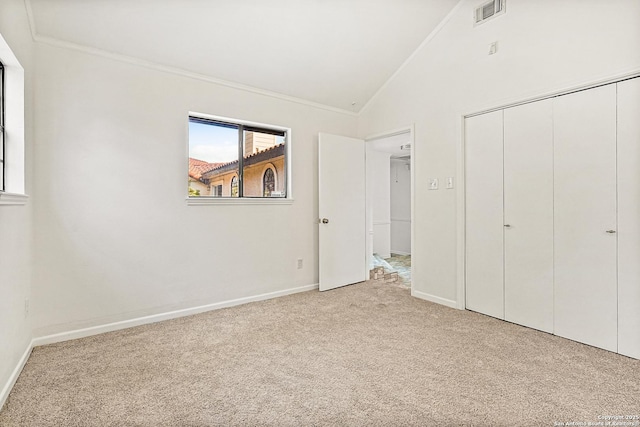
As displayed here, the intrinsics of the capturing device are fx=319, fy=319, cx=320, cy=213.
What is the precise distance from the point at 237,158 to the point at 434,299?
8.96 feet

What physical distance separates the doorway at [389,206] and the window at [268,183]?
143 centimetres

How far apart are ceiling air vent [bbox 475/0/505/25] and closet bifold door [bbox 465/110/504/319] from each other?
0.91 metres

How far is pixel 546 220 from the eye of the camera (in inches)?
107

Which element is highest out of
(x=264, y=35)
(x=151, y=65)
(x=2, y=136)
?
(x=264, y=35)

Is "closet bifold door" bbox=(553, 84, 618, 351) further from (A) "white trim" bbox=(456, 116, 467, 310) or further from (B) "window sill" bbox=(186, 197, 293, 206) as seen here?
(B) "window sill" bbox=(186, 197, 293, 206)

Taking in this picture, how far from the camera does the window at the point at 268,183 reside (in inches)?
151

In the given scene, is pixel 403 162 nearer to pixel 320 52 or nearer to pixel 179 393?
pixel 320 52

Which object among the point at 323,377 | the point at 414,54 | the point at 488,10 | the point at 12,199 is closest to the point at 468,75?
the point at 488,10

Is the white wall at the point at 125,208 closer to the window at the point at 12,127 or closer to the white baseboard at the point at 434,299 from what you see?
the window at the point at 12,127

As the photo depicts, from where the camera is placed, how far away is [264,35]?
9.99ft

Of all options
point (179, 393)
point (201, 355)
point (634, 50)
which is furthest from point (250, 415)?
point (634, 50)

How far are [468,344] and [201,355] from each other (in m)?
2.04

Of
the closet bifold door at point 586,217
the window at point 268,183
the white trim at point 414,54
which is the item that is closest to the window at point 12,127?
the window at point 268,183

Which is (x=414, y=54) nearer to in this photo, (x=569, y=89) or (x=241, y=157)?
(x=569, y=89)
